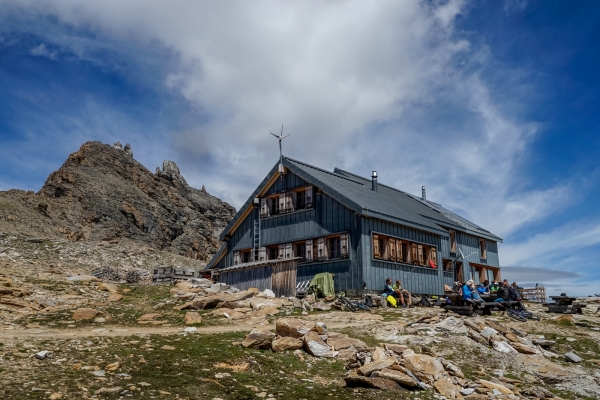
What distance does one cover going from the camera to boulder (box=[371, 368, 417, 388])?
10.4 metres

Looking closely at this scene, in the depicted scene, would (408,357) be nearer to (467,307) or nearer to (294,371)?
(294,371)

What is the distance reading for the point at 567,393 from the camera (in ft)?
38.9

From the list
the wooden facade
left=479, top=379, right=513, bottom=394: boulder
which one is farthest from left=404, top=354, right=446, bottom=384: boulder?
the wooden facade

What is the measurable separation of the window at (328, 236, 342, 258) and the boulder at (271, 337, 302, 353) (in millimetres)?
13745

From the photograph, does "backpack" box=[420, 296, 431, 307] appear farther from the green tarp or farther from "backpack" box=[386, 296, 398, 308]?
the green tarp

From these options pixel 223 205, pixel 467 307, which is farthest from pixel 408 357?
pixel 223 205

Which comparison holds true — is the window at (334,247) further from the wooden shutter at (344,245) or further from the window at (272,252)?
the window at (272,252)

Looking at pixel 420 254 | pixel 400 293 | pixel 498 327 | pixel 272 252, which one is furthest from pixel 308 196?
pixel 498 327

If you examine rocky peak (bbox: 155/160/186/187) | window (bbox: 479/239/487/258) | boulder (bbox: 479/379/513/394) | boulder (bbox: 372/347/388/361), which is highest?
rocky peak (bbox: 155/160/186/187)

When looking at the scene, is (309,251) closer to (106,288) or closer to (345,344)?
(106,288)

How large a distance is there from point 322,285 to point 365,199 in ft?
18.6

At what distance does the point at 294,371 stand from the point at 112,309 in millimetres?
11187

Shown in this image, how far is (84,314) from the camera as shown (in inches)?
685

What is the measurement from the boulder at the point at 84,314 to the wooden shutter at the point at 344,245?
41.2 feet
